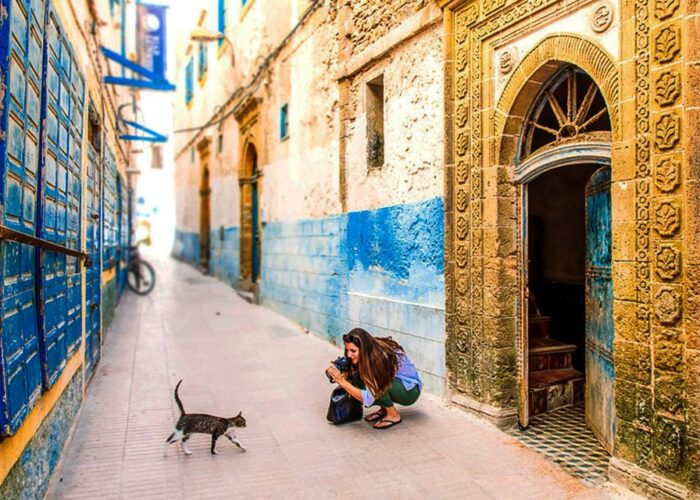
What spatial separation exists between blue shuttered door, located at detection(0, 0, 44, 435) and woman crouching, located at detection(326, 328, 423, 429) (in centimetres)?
228

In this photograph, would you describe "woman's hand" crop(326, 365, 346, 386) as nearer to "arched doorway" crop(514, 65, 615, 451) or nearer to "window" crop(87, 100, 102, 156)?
"arched doorway" crop(514, 65, 615, 451)

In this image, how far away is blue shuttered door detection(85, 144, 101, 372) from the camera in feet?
20.0

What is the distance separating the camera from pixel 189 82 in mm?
21422

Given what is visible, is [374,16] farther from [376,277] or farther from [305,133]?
[376,277]

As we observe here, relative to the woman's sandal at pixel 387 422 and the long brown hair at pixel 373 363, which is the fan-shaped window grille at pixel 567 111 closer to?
the long brown hair at pixel 373 363

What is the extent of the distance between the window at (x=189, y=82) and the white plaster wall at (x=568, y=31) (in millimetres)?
17727

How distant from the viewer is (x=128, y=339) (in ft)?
29.1

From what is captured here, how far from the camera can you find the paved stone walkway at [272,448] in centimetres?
379

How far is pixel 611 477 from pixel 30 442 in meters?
3.49

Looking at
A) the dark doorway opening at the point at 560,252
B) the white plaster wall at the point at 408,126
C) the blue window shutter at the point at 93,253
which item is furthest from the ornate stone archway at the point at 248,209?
the dark doorway opening at the point at 560,252

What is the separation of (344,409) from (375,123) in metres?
3.75

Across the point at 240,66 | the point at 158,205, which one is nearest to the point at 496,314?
the point at 240,66

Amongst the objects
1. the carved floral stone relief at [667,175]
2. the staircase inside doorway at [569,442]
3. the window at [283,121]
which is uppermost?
the window at [283,121]

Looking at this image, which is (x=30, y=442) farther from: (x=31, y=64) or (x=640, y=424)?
(x=640, y=424)
